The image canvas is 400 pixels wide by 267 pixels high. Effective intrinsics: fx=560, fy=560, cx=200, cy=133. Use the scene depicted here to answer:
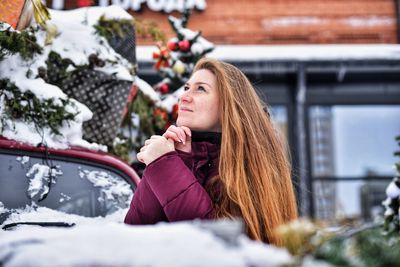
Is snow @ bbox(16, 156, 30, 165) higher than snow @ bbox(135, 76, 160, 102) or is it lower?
lower

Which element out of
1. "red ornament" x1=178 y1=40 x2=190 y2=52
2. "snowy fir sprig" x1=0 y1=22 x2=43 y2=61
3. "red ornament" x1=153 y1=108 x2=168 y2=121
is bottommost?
"red ornament" x1=153 y1=108 x2=168 y2=121

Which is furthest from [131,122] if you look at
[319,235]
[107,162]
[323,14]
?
[323,14]

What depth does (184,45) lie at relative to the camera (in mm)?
5070

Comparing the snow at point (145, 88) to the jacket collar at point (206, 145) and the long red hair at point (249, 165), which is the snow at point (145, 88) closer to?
the long red hair at point (249, 165)

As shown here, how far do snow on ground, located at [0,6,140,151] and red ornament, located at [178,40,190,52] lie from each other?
4.19 feet

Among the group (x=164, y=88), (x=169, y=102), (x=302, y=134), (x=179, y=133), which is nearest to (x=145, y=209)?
(x=179, y=133)

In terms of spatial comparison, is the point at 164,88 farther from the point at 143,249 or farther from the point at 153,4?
the point at 153,4

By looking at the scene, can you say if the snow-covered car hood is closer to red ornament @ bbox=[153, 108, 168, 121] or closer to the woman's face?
the woman's face

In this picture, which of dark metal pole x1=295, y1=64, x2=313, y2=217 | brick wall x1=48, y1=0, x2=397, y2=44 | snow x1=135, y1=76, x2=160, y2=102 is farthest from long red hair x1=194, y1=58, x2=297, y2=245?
brick wall x1=48, y1=0, x2=397, y2=44

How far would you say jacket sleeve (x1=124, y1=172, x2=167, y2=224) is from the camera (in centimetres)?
227

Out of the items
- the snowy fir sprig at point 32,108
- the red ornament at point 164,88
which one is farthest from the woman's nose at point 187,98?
the red ornament at point 164,88

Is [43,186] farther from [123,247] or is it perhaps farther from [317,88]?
[317,88]

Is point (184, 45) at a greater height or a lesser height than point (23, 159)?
greater

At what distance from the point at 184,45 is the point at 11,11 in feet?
7.56
